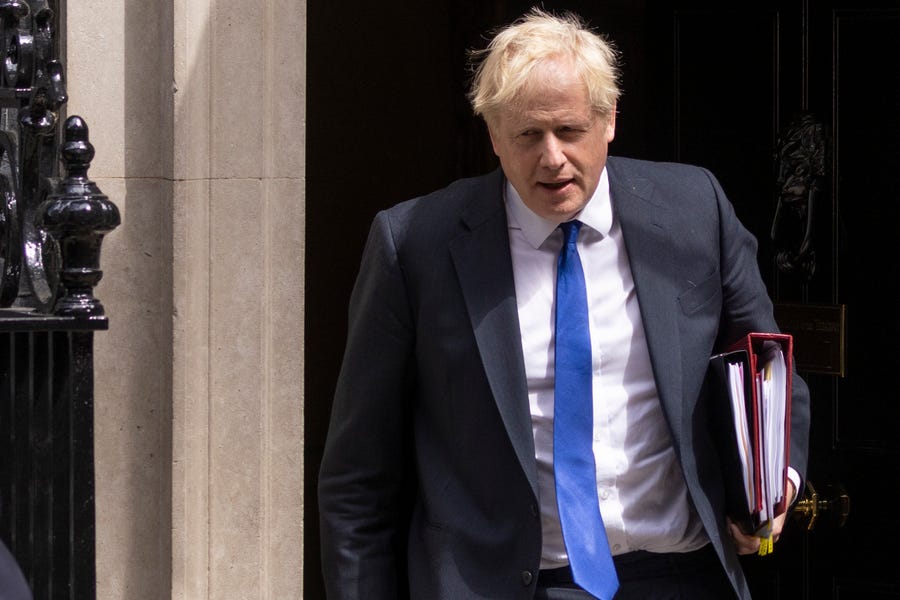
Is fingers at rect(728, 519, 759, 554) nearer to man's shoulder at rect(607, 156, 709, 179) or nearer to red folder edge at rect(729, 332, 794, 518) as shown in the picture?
red folder edge at rect(729, 332, 794, 518)

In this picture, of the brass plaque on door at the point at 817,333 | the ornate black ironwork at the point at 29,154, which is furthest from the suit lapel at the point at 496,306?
the brass plaque on door at the point at 817,333

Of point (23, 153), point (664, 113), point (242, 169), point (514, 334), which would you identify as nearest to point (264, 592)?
point (242, 169)

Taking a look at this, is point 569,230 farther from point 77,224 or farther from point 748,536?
point 77,224

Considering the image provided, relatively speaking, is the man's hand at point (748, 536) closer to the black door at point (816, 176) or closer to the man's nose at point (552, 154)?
the man's nose at point (552, 154)

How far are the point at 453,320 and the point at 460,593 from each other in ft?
1.69

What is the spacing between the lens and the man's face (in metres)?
3.12

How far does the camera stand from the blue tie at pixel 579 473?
309cm

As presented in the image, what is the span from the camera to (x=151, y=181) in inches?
184

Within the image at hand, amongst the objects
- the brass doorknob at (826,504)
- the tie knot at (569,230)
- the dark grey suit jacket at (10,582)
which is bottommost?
the brass doorknob at (826,504)

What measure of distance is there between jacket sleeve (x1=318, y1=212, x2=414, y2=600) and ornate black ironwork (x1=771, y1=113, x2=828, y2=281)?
9.11 feet

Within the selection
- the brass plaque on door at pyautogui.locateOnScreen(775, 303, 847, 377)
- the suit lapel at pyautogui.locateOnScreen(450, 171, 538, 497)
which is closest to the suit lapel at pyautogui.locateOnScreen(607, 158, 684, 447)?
the suit lapel at pyautogui.locateOnScreen(450, 171, 538, 497)

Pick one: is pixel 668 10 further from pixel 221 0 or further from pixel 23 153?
pixel 23 153

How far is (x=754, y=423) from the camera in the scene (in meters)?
3.18

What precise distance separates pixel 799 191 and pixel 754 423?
9.12 feet
